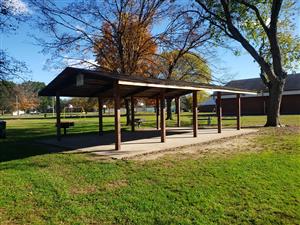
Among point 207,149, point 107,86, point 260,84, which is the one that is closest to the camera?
point 207,149

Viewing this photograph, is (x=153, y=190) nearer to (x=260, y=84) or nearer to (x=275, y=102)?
(x=275, y=102)

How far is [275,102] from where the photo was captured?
18.8 m

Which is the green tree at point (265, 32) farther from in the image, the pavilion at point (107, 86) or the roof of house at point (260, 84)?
the roof of house at point (260, 84)

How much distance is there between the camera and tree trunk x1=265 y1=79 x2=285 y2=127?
18.4 meters

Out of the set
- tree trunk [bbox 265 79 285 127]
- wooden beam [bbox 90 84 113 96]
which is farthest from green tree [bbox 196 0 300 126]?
wooden beam [bbox 90 84 113 96]

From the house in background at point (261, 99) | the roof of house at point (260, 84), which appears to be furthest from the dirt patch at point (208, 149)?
the roof of house at point (260, 84)

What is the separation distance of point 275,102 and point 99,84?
467 inches

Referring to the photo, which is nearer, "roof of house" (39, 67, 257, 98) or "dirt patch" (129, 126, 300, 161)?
"dirt patch" (129, 126, 300, 161)

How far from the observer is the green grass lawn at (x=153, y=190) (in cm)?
482

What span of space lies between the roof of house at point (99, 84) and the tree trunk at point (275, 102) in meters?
3.54

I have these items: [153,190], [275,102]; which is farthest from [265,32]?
[153,190]

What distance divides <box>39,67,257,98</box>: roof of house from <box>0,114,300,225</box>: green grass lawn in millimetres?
2761

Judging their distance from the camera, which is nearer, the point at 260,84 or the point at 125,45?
the point at 125,45

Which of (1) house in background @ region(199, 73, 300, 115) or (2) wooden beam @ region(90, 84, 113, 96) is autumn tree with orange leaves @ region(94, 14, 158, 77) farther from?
(1) house in background @ region(199, 73, 300, 115)
